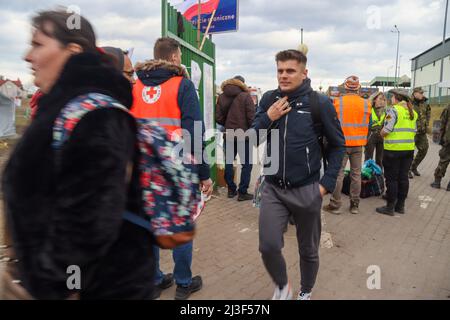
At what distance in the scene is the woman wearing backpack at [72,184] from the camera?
1.04m

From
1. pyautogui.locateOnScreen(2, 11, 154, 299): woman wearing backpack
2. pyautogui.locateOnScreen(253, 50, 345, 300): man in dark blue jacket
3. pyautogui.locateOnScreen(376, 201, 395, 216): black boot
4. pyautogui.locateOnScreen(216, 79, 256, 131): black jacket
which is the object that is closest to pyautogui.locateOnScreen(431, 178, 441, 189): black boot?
pyautogui.locateOnScreen(376, 201, 395, 216): black boot

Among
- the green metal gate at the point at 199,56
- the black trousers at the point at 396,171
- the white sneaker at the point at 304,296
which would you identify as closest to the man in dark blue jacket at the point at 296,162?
the white sneaker at the point at 304,296

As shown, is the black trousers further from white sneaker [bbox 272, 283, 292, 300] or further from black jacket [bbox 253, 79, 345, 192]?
white sneaker [bbox 272, 283, 292, 300]

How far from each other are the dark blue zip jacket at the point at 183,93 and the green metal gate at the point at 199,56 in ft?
5.99

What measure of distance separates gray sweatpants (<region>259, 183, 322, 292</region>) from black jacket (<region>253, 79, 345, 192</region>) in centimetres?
9

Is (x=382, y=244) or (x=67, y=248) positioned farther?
(x=382, y=244)

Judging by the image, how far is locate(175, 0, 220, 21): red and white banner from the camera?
6.84 metres

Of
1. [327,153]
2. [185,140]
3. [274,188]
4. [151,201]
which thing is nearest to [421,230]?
[327,153]
